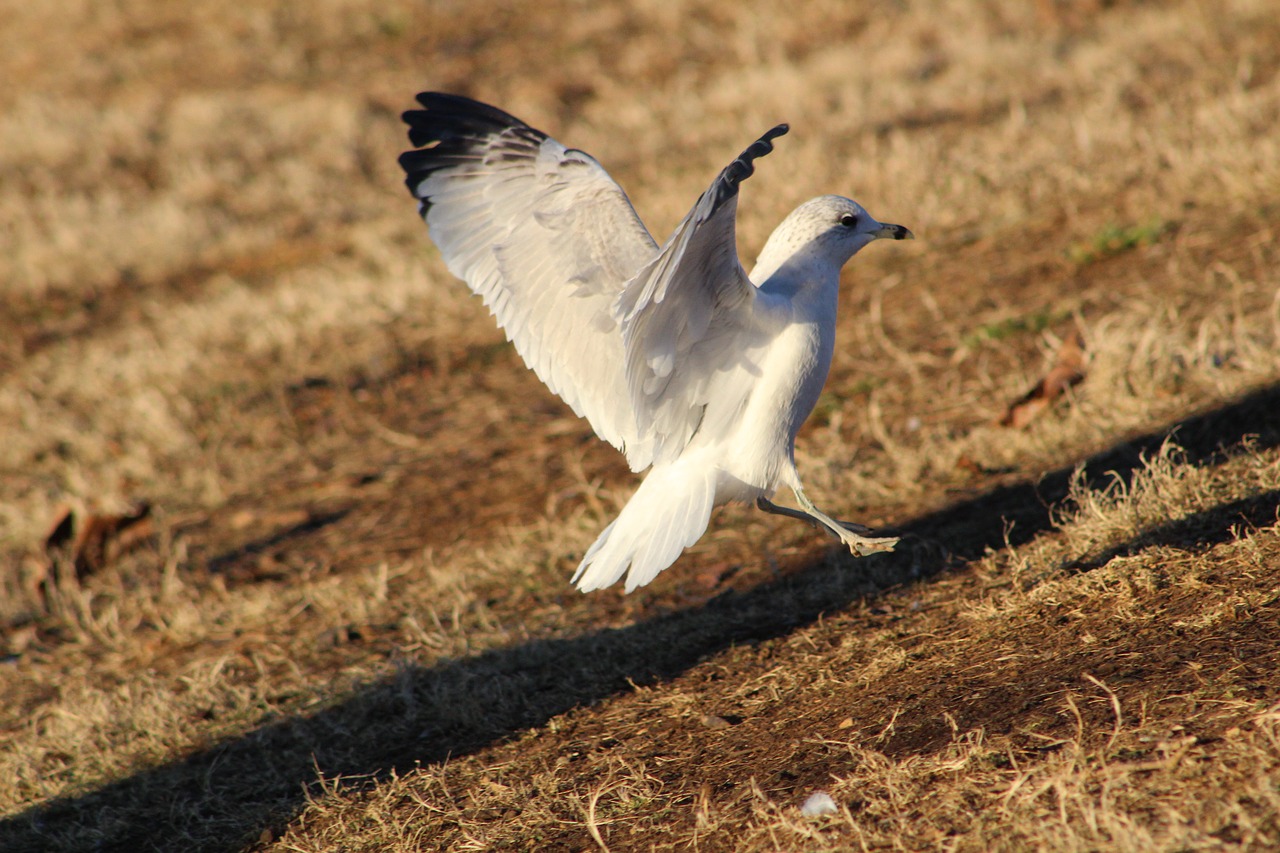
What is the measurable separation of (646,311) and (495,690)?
1367 mm

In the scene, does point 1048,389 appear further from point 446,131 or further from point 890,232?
point 446,131

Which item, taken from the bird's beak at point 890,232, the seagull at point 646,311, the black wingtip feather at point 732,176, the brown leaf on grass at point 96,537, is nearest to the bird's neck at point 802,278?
the seagull at point 646,311

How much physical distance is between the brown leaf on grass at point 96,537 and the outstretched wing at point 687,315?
3.15 meters

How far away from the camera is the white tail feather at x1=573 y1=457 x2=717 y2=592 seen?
12.4 feet

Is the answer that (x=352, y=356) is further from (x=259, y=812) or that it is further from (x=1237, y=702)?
(x=1237, y=702)

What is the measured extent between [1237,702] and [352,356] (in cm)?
620

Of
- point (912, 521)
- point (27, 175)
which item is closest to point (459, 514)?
point (912, 521)

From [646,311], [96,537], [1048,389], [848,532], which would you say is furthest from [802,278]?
[96,537]

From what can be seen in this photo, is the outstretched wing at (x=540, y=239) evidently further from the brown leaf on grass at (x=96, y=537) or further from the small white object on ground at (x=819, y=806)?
the brown leaf on grass at (x=96, y=537)

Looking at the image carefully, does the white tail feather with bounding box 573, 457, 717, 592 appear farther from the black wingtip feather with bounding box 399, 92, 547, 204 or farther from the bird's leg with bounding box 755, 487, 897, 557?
the black wingtip feather with bounding box 399, 92, 547, 204

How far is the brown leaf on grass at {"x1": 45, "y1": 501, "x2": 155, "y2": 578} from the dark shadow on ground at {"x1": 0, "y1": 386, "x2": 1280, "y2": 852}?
2330 millimetres

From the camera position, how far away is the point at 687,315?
369 centimetres

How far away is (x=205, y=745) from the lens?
4.06 meters

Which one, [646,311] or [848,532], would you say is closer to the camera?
[646,311]
